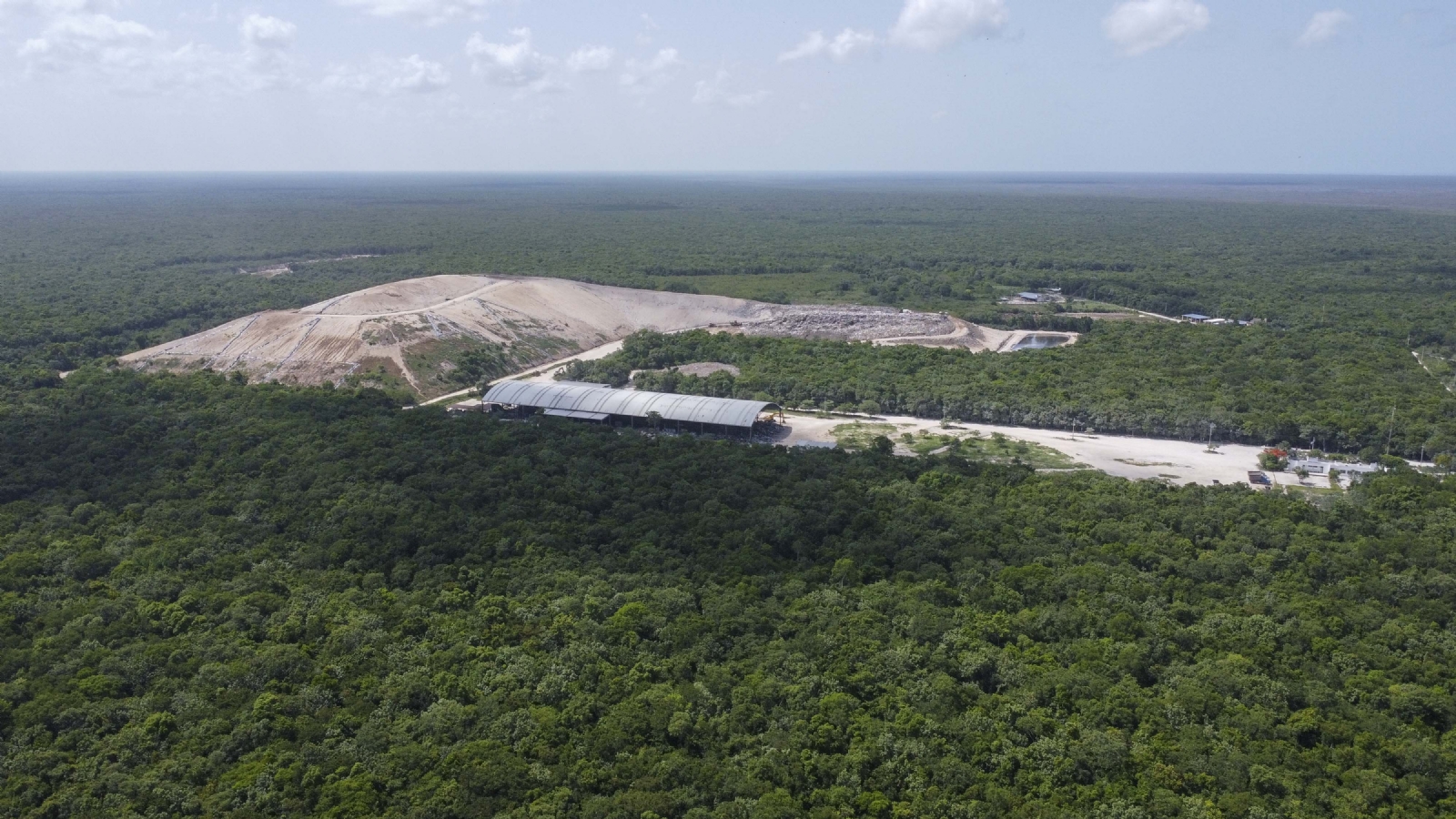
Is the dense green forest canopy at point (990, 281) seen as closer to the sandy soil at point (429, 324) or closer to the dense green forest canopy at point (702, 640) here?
the sandy soil at point (429, 324)

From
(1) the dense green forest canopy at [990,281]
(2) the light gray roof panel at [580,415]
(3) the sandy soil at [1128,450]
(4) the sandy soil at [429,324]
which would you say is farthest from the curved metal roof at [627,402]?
(1) the dense green forest canopy at [990,281]

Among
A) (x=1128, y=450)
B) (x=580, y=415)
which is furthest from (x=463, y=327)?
(x=1128, y=450)

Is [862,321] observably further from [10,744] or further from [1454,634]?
[10,744]

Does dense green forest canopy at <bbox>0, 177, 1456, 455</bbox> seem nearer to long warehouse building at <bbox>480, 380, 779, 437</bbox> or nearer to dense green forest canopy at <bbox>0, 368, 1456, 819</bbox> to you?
dense green forest canopy at <bbox>0, 368, 1456, 819</bbox>

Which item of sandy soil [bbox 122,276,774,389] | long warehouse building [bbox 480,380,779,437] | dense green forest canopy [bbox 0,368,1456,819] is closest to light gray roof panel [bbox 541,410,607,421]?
long warehouse building [bbox 480,380,779,437]

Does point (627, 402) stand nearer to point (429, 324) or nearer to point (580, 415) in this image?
point (580, 415)

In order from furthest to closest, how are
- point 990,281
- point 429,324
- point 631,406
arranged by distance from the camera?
point 990,281 < point 429,324 < point 631,406

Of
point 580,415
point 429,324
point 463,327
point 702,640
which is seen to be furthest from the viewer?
point 463,327
